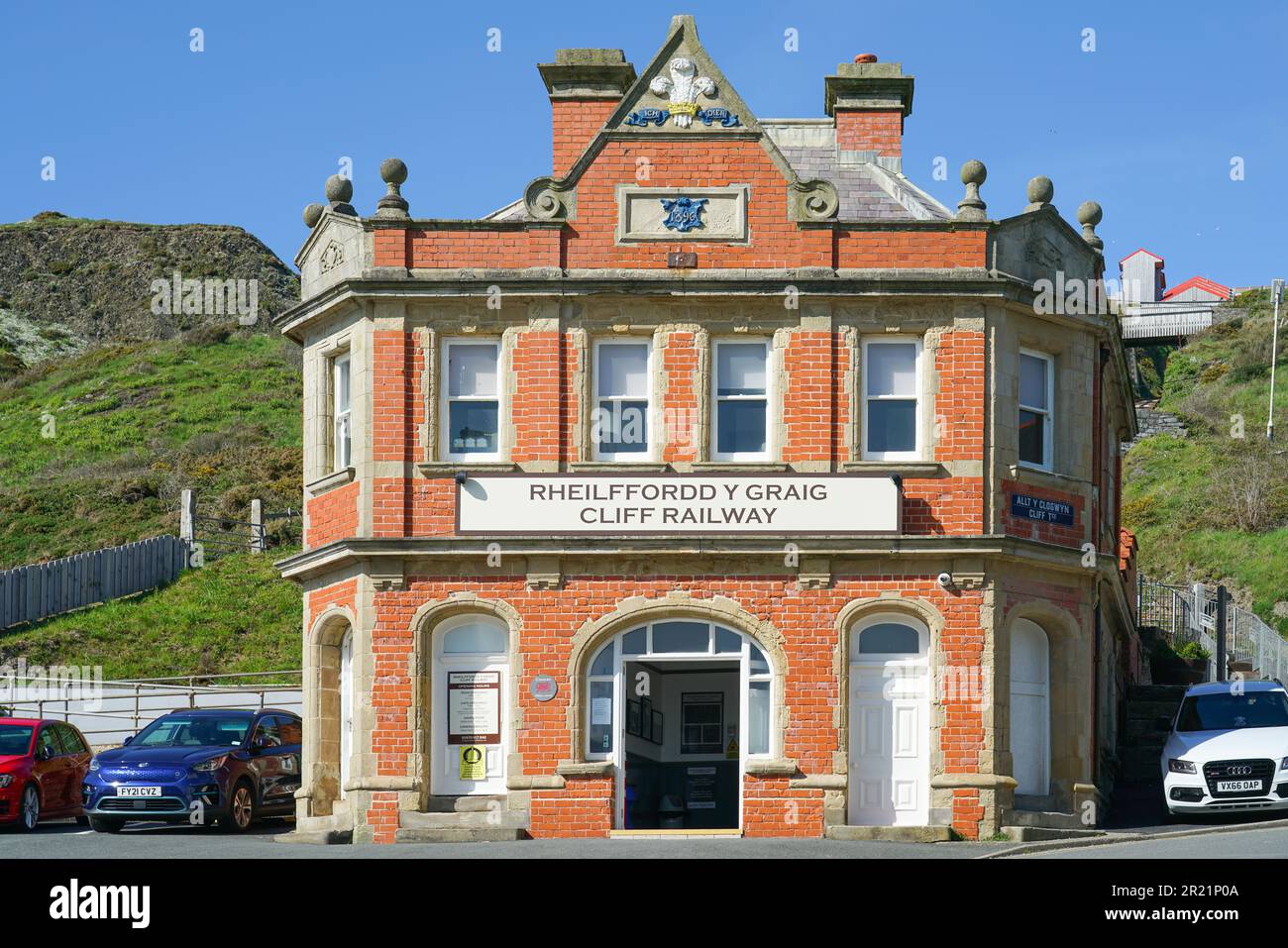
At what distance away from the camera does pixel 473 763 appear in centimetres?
2622

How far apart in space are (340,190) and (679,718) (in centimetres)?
912

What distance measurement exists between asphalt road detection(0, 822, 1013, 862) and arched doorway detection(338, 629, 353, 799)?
213 cm

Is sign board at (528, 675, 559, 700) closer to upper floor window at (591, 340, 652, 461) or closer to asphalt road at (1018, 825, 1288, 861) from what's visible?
upper floor window at (591, 340, 652, 461)

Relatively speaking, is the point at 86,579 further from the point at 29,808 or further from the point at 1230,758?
the point at 1230,758

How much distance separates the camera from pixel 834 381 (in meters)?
26.3

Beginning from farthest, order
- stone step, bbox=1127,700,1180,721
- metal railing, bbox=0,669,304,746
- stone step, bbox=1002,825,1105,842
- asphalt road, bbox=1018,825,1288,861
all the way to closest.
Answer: metal railing, bbox=0,669,304,746 < stone step, bbox=1127,700,1180,721 < stone step, bbox=1002,825,1105,842 < asphalt road, bbox=1018,825,1288,861

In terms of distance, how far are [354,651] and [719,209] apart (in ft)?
25.0

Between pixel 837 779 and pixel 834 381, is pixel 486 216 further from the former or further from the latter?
pixel 837 779

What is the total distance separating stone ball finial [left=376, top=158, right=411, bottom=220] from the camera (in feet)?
87.9

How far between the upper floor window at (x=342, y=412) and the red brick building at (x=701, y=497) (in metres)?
0.11

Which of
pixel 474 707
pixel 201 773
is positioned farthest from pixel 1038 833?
pixel 201 773

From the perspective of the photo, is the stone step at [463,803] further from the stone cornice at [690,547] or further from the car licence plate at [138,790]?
the car licence plate at [138,790]

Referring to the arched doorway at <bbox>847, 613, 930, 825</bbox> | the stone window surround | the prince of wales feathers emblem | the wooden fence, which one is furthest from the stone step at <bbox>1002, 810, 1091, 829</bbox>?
the wooden fence

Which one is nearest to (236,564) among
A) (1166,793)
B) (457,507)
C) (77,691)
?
(77,691)
